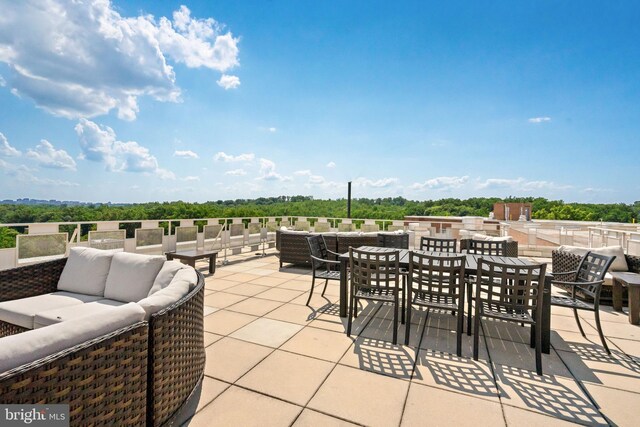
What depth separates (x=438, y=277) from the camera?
272cm

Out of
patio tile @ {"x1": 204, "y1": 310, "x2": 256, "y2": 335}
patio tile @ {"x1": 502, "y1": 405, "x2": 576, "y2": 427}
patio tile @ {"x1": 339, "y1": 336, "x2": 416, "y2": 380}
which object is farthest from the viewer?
patio tile @ {"x1": 204, "y1": 310, "x2": 256, "y2": 335}

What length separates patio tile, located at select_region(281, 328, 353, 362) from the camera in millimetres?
2502

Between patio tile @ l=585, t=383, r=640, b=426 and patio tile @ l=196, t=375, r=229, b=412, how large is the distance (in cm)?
238

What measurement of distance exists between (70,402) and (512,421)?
2.19 m

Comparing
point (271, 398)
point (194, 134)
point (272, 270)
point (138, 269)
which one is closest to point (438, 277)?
point (271, 398)

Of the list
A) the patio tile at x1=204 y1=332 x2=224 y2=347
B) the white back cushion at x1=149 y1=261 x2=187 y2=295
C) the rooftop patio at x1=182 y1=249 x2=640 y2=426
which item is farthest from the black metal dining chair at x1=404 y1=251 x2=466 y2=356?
the white back cushion at x1=149 y1=261 x2=187 y2=295

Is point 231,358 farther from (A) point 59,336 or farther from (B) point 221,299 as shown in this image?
(B) point 221,299

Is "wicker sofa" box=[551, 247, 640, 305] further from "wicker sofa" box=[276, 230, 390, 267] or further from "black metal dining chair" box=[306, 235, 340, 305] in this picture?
"black metal dining chair" box=[306, 235, 340, 305]

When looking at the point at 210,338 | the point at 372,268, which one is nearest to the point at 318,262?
the point at 372,268

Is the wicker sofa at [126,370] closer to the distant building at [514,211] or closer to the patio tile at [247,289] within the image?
the patio tile at [247,289]

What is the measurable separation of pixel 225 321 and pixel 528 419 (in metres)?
2.68

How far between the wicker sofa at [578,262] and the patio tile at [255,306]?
12.8 ft

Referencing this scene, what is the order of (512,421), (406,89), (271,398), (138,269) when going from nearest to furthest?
(512,421) → (271,398) → (138,269) → (406,89)

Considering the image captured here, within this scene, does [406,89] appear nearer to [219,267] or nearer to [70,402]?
[219,267]
